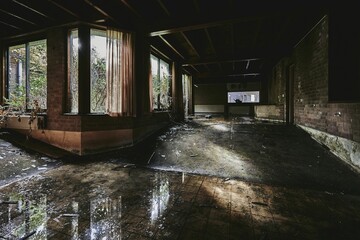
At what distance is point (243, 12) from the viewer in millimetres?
A: 4605

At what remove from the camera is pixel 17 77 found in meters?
6.18

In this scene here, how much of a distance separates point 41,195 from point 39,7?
4582 mm

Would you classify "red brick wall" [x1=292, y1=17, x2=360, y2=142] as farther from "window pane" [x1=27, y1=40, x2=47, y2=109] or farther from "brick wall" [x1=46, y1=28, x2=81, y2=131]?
"window pane" [x1=27, y1=40, x2=47, y2=109]

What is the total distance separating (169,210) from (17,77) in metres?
7.02

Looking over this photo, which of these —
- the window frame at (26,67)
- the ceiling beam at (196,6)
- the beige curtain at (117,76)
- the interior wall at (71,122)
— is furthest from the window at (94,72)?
the ceiling beam at (196,6)

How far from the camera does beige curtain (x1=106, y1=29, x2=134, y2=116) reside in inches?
200

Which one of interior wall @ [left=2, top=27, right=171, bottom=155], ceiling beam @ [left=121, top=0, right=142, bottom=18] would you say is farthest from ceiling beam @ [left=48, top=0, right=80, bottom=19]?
ceiling beam @ [left=121, top=0, right=142, bottom=18]

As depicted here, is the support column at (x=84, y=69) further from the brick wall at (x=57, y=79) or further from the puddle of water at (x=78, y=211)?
the puddle of water at (x=78, y=211)

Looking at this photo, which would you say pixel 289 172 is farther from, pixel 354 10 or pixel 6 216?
pixel 6 216

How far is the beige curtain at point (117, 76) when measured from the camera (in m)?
5.08

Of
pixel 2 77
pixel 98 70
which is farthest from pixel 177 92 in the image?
pixel 2 77

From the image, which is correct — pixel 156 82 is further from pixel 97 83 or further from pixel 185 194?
pixel 185 194

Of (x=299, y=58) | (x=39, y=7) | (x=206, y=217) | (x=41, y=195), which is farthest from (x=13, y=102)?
(x=299, y=58)

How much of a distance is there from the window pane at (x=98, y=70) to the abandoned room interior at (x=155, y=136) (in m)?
0.04
